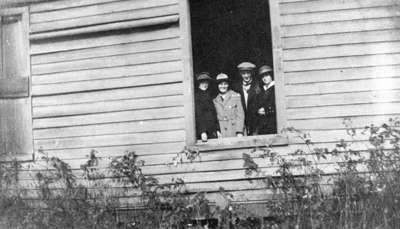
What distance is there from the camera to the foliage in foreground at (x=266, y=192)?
20.1 feet

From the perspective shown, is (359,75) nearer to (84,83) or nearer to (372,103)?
(372,103)

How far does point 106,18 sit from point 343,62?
328cm

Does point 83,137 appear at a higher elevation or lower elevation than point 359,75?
lower

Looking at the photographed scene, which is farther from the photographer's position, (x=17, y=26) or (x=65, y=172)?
(x=17, y=26)

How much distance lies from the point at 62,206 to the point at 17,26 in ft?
9.79

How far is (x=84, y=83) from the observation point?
780 centimetres

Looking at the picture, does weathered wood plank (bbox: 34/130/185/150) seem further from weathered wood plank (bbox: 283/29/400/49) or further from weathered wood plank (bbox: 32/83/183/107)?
weathered wood plank (bbox: 283/29/400/49)

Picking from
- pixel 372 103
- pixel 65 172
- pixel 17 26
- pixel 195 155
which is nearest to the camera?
pixel 372 103

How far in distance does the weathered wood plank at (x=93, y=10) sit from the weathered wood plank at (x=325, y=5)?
1.55 meters

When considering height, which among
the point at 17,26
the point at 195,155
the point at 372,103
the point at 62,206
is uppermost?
the point at 17,26

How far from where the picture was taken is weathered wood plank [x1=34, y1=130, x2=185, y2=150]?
7.31m

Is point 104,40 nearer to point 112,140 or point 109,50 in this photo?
point 109,50

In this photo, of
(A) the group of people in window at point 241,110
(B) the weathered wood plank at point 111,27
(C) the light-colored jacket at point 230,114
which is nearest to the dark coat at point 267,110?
(A) the group of people in window at point 241,110

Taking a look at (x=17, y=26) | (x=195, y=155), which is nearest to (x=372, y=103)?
(x=195, y=155)
